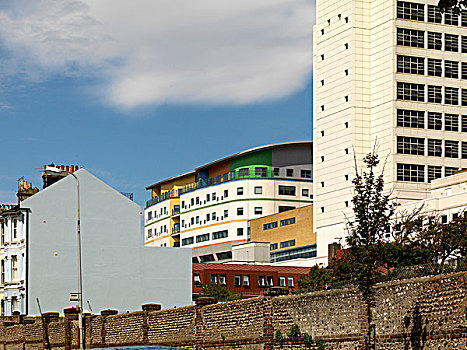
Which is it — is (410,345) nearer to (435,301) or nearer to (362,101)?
(435,301)

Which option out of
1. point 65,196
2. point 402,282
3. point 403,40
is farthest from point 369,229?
point 403,40

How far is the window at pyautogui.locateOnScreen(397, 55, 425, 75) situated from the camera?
111250mm

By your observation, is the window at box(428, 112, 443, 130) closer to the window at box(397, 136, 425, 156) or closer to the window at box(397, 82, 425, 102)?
the window at box(397, 82, 425, 102)

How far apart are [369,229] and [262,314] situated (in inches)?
259

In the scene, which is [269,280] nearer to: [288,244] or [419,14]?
[288,244]

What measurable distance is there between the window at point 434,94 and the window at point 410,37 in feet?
18.7

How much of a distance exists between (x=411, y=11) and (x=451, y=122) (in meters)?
15.5

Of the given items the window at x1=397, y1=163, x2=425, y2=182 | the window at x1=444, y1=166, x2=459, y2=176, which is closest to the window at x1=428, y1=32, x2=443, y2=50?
the window at x1=444, y1=166, x2=459, y2=176

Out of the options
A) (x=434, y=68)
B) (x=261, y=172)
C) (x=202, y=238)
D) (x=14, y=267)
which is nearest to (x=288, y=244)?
(x=261, y=172)

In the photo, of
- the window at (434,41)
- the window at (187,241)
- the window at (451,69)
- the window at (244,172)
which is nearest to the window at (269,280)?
the window at (451,69)

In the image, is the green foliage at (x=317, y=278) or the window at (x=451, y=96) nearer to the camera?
the green foliage at (x=317, y=278)

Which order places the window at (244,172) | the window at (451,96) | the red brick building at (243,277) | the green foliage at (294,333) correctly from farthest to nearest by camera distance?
the window at (244,172) → the window at (451,96) → the red brick building at (243,277) → the green foliage at (294,333)

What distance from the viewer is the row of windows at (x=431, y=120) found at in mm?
111000

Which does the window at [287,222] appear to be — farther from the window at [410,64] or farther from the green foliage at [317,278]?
the green foliage at [317,278]
